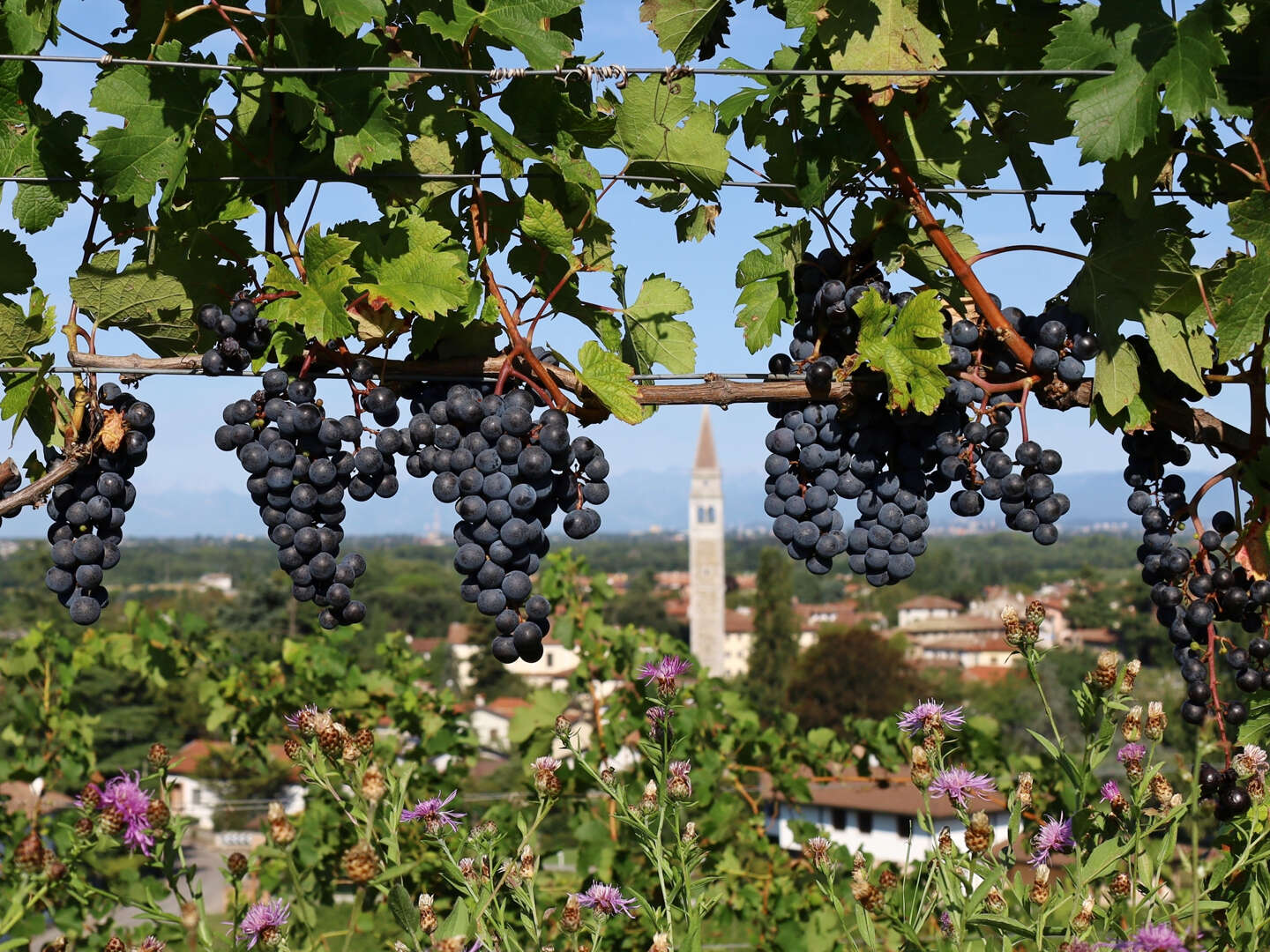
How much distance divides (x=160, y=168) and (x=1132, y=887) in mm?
1761

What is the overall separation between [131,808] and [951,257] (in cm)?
161

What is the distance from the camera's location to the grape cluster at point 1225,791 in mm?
1727

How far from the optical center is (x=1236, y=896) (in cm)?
164

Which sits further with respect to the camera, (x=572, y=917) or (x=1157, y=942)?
(x=572, y=917)

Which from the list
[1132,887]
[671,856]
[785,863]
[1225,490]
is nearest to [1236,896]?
[1132,887]

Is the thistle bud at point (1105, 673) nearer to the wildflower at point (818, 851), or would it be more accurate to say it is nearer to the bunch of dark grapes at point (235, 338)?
the wildflower at point (818, 851)

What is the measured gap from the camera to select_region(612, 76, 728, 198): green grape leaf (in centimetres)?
181

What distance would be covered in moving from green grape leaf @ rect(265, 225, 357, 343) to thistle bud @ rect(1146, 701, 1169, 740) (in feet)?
4.37

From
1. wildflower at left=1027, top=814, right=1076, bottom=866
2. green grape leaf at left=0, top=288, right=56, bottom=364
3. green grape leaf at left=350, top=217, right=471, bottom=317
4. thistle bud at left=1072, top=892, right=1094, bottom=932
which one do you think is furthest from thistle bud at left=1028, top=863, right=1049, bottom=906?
green grape leaf at left=0, top=288, right=56, bottom=364

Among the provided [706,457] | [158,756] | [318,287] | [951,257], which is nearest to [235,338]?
[318,287]

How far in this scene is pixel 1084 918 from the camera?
137 cm

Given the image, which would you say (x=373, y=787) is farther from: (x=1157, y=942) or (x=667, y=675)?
(x=1157, y=942)

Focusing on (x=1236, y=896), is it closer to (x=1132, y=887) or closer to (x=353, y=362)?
(x=1132, y=887)

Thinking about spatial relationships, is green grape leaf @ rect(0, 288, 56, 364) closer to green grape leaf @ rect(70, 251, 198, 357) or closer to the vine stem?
green grape leaf @ rect(70, 251, 198, 357)
